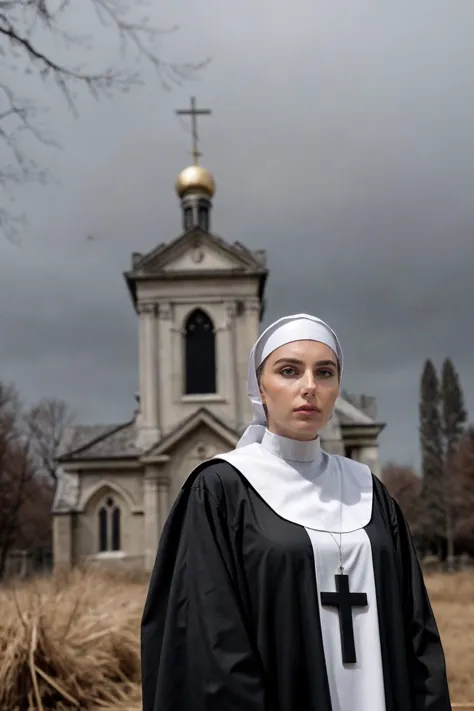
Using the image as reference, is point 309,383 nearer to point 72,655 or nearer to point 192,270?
point 72,655

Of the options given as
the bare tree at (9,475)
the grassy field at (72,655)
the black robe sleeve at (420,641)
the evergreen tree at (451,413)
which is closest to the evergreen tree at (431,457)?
the evergreen tree at (451,413)

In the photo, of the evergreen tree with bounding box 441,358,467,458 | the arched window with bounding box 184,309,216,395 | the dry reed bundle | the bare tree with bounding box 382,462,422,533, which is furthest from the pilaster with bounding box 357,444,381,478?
the evergreen tree with bounding box 441,358,467,458

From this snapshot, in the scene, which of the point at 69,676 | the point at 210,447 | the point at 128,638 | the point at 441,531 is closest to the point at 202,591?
the point at 69,676

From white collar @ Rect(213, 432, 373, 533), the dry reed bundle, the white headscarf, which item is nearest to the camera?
white collar @ Rect(213, 432, 373, 533)

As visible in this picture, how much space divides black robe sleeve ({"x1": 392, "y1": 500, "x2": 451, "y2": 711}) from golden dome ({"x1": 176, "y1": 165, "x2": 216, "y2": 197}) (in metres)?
29.2

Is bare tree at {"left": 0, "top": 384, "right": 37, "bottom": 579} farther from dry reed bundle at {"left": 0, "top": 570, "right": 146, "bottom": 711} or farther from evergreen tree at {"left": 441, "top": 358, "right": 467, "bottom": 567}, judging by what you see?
evergreen tree at {"left": 441, "top": 358, "right": 467, "bottom": 567}

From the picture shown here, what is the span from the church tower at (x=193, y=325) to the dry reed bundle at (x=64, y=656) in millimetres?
17754

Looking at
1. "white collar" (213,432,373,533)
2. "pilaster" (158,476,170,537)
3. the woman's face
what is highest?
"pilaster" (158,476,170,537)

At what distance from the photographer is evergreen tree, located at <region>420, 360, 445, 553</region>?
59.4m

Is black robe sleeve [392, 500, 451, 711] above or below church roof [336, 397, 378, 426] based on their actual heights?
below

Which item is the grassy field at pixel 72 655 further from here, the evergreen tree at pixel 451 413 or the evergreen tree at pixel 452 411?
the evergreen tree at pixel 452 411

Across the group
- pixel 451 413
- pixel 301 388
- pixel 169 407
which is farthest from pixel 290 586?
pixel 451 413

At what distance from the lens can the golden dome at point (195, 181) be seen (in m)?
31.2

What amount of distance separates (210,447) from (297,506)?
21.9 metres
